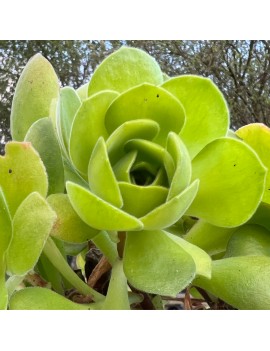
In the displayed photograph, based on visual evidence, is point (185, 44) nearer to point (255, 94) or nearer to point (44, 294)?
point (255, 94)

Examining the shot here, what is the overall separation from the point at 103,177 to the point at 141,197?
0.02 metres

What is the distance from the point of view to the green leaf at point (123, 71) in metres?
0.30

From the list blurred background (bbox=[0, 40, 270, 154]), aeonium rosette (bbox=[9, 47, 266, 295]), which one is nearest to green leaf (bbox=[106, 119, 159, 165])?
aeonium rosette (bbox=[9, 47, 266, 295])

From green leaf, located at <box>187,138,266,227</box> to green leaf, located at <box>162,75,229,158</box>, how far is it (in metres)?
0.01

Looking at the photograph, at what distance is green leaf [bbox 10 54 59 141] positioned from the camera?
351 mm

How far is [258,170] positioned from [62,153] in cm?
12

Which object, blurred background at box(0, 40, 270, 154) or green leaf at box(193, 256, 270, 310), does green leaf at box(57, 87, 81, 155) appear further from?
blurred background at box(0, 40, 270, 154)

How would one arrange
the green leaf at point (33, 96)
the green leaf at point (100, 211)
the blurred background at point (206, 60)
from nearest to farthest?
the green leaf at point (100, 211) < the green leaf at point (33, 96) < the blurred background at point (206, 60)

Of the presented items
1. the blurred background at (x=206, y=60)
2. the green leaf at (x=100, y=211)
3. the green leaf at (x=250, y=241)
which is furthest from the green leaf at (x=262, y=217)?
the blurred background at (x=206, y=60)

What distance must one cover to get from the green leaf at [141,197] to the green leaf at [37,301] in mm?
66

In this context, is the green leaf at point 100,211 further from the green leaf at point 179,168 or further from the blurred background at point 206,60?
the blurred background at point 206,60
